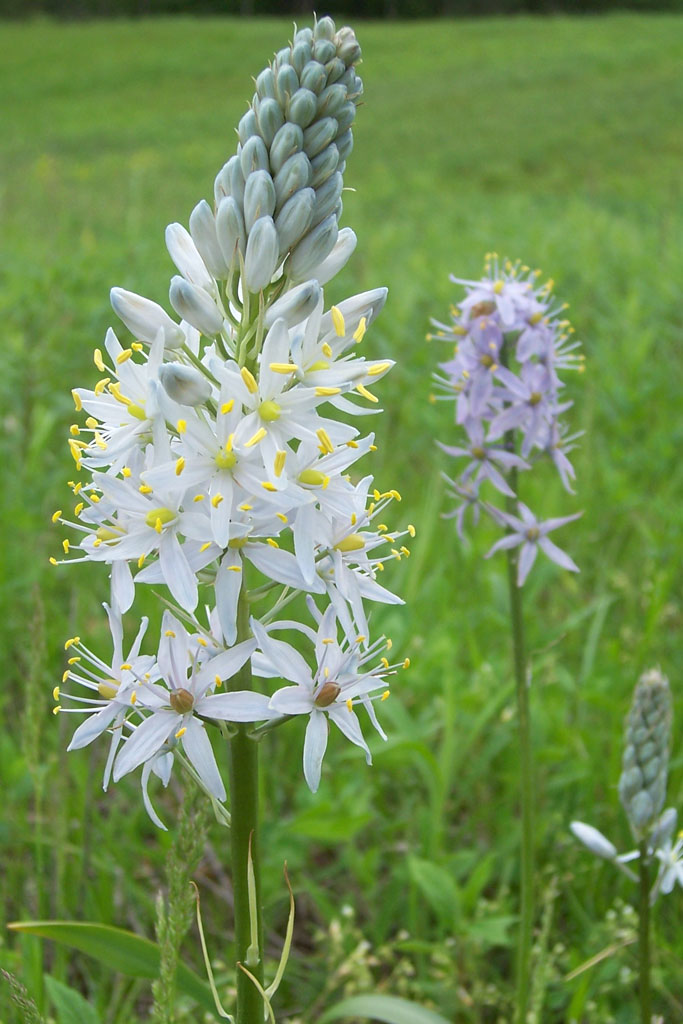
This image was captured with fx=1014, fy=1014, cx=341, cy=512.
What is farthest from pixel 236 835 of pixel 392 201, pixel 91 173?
pixel 91 173

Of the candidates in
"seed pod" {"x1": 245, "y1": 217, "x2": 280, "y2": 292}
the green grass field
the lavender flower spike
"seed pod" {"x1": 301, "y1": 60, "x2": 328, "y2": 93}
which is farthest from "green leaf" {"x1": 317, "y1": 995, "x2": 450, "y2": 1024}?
"seed pod" {"x1": 301, "y1": 60, "x2": 328, "y2": 93}

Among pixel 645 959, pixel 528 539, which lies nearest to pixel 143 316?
pixel 528 539

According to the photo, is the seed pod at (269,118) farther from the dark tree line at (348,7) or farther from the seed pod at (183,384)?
the dark tree line at (348,7)

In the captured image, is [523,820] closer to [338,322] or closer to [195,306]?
[338,322]

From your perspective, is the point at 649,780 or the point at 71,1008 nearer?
the point at 71,1008

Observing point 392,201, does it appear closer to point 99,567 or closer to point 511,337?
point 99,567

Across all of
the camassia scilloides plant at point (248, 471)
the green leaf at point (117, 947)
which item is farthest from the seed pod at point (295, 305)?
the green leaf at point (117, 947)
